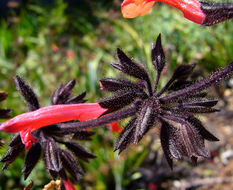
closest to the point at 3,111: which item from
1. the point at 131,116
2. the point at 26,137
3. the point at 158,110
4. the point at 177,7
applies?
the point at 26,137

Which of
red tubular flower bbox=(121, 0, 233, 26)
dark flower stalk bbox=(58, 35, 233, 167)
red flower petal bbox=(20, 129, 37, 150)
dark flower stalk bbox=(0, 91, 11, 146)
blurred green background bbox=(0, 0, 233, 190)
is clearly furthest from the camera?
blurred green background bbox=(0, 0, 233, 190)

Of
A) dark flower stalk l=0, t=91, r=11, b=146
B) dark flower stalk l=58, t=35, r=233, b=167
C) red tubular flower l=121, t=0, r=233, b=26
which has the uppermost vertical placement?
red tubular flower l=121, t=0, r=233, b=26

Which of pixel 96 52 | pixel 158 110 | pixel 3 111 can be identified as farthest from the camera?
pixel 96 52

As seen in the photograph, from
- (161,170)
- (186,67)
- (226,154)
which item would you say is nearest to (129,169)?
(161,170)

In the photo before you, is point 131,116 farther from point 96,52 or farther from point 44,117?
point 96,52

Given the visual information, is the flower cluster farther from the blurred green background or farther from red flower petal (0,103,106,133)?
the blurred green background

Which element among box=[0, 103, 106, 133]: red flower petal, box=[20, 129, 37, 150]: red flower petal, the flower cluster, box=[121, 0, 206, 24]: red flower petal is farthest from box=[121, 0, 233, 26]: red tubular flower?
box=[20, 129, 37, 150]: red flower petal

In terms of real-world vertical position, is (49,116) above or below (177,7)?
below
